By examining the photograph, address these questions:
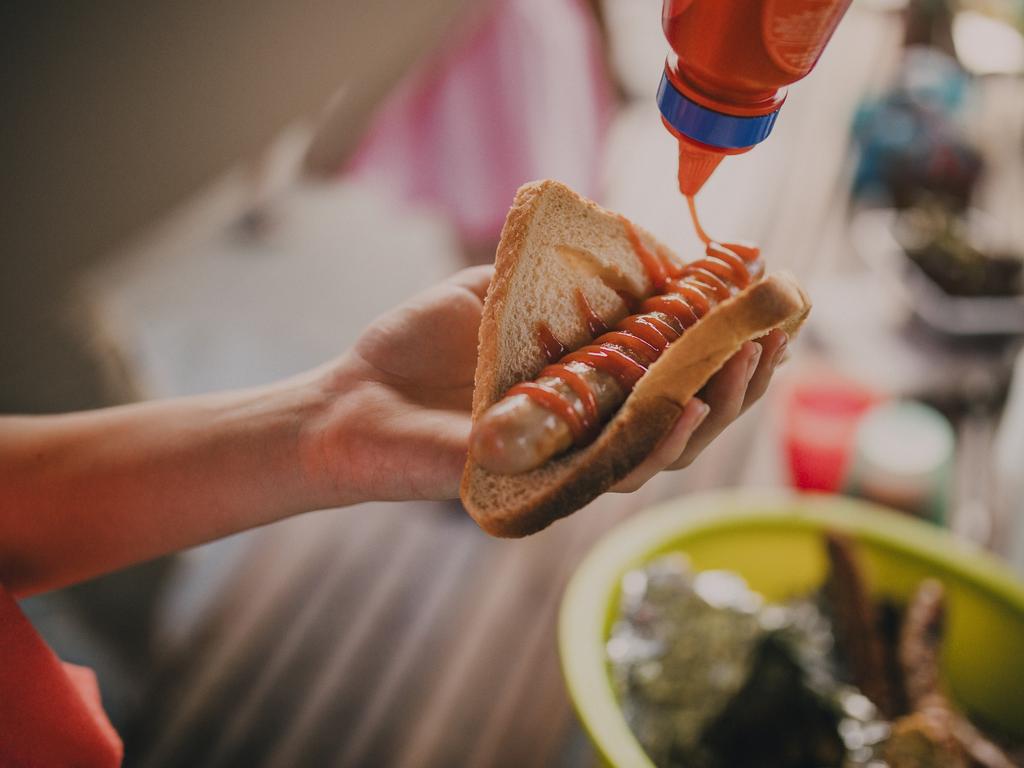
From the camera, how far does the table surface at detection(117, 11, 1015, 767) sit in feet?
7.45

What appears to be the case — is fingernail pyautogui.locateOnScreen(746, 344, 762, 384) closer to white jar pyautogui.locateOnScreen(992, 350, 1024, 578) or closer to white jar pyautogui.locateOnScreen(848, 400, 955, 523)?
white jar pyautogui.locateOnScreen(848, 400, 955, 523)

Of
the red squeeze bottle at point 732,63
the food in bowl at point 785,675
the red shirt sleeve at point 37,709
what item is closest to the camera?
the red squeeze bottle at point 732,63

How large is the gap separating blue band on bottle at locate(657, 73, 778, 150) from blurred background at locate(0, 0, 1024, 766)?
1493 millimetres

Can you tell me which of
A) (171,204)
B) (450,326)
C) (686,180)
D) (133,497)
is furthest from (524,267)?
(171,204)

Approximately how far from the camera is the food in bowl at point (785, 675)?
156 cm

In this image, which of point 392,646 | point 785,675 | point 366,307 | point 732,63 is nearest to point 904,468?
point 785,675

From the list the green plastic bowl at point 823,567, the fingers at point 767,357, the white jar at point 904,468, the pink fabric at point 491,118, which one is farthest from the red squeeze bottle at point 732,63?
the pink fabric at point 491,118

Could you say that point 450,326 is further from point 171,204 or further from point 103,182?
point 171,204

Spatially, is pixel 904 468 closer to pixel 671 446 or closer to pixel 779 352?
pixel 779 352

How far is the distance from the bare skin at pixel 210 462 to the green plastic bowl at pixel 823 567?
564 mm

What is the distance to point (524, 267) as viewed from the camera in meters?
1.31

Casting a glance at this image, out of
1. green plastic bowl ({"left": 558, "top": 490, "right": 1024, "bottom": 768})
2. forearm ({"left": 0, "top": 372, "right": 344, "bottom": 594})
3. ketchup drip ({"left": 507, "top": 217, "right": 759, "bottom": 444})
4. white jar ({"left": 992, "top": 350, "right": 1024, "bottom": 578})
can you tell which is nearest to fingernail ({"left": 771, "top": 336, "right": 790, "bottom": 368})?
ketchup drip ({"left": 507, "top": 217, "right": 759, "bottom": 444})

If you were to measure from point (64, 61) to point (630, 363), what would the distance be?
5.59ft

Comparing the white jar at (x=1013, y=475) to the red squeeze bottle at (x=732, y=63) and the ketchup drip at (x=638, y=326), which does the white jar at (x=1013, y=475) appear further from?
the red squeeze bottle at (x=732, y=63)
